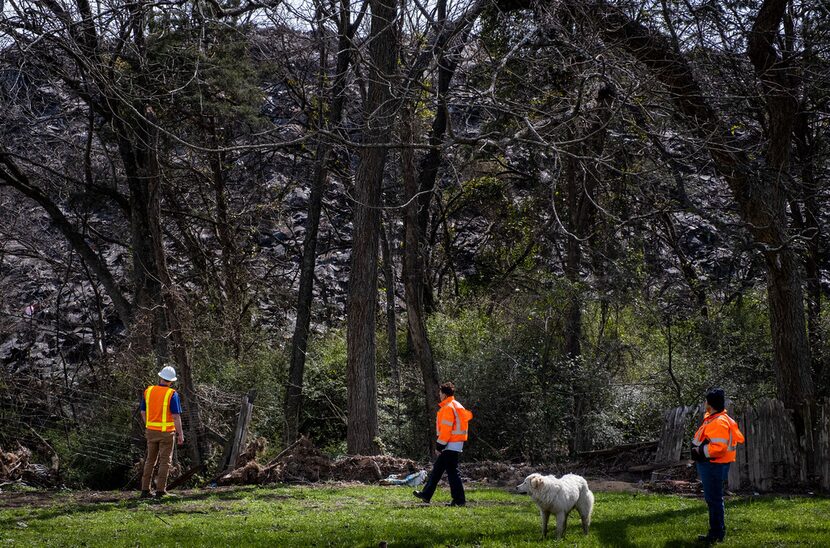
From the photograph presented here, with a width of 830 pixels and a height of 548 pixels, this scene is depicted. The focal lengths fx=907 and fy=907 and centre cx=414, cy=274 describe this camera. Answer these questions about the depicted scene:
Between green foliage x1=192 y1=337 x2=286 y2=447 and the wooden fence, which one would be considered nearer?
the wooden fence

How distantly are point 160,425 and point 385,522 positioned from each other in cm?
547

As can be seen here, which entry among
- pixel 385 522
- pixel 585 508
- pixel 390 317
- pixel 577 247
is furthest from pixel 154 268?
pixel 585 508

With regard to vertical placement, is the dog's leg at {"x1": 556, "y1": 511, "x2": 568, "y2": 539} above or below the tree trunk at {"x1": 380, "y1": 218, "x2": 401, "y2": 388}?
below

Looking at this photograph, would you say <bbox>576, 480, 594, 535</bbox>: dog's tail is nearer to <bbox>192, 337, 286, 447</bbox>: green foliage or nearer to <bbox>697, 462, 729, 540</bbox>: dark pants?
<bbox>697, 462, 729, 540</bbox>: dark pants

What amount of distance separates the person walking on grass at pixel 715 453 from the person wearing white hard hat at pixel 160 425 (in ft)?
29.9

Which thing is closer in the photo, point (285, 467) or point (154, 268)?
point (285, 467)

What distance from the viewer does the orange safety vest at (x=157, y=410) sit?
611 inches

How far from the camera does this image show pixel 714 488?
993 cm

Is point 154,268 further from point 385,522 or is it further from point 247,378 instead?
point 385,522

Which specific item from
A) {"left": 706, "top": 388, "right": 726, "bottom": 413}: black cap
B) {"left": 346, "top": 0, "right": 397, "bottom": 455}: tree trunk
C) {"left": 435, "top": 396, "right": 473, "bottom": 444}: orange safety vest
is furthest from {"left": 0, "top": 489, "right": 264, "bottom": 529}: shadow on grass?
{"left": 706, "top": 388, "right": 726, "bottom": 413}: black cap

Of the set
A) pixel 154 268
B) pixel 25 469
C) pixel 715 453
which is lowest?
pixel 25 469

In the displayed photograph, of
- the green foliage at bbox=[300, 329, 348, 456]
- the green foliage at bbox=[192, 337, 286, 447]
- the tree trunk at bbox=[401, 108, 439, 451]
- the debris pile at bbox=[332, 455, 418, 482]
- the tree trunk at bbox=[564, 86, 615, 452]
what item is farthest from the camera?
A: the green foliage at bbox=[300, 329, 348, 456]

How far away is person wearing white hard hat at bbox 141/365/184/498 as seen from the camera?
15.5 m

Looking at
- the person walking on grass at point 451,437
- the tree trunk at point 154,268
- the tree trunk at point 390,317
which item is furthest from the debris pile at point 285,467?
the tree trunk at point 390,317
